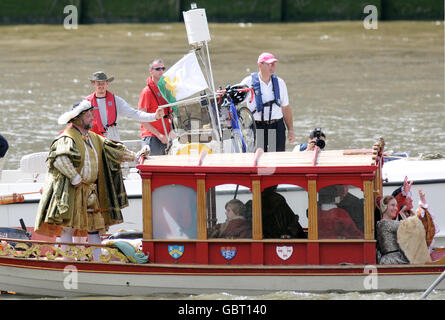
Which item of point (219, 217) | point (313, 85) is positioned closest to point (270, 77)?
point (219, 217)

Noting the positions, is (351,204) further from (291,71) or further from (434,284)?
(291,71)

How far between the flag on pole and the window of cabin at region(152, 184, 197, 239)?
1717 millimetres

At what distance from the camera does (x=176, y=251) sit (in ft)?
29.8

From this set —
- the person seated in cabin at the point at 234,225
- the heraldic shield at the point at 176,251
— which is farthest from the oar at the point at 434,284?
the heraldic shield at the point at 176,251

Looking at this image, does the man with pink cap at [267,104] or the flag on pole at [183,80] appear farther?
the man with pink cap at [267,104]

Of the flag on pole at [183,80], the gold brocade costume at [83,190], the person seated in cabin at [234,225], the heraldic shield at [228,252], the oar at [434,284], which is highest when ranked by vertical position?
the flag on pole at [183,80]

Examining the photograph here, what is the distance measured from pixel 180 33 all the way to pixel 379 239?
23.2m

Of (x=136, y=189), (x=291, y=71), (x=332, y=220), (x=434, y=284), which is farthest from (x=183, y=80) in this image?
(x=291, y=71)

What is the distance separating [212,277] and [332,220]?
4.11 ft

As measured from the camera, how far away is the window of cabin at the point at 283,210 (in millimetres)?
8914

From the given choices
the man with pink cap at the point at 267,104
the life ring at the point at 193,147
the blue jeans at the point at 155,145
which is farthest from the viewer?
the blue jeans at the point at 155,145

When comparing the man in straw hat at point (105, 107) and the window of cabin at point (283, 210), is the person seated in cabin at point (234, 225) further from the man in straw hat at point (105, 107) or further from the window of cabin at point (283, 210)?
the man in straw hat at point (105, 107)
